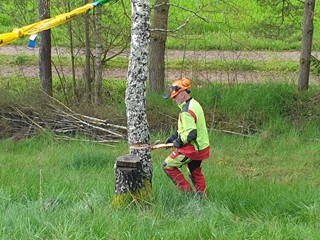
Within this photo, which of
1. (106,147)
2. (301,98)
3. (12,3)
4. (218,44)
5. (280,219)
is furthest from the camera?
(218,44)

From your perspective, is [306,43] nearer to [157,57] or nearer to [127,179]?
[157,57]

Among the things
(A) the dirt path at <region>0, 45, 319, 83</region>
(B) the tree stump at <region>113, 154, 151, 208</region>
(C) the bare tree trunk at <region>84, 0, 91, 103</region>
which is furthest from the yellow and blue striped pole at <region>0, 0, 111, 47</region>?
(A) the dirt path at <region>0, 45, 319, 83</region>

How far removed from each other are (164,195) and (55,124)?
4915 millimetres

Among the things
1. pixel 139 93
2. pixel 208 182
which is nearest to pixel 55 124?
pixel 208 182

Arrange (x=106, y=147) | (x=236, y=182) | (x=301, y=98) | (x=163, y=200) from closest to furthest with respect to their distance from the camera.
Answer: (x=163, y=200), (x=236, y=182), (x=106, y=147), (x=301, y=98)

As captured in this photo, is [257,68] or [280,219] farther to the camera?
[257,68]

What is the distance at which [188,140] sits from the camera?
741 cm

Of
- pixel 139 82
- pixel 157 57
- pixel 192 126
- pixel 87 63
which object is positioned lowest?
pixel 192 126

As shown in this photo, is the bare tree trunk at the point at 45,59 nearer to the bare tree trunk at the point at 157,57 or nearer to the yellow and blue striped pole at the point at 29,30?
the bare tree trunk at the point at 157,57

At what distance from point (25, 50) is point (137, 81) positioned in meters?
12.4

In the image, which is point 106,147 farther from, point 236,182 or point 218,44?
point 218,44

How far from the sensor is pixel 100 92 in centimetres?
1327

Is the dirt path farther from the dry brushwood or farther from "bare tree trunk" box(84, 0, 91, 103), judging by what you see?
the dry brushwood

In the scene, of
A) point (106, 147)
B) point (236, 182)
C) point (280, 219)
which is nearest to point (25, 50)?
point (106, 147)
